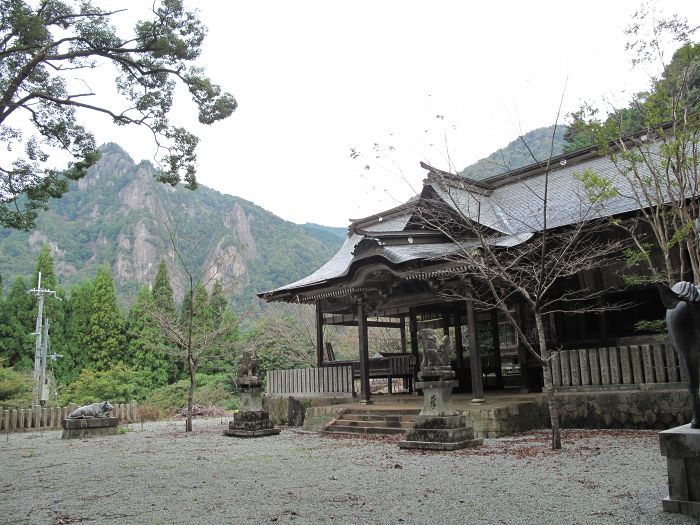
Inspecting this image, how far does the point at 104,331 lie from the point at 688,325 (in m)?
32.1

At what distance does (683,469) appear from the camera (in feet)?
15.1

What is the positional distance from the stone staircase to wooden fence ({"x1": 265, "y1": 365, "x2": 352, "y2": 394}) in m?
1.86

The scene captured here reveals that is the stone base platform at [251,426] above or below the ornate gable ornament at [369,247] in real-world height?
below

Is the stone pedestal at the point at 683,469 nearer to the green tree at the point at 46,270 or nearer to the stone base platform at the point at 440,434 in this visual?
the stone base platform at the point at 440,434

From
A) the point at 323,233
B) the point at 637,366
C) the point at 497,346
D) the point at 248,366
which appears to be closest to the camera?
the point at 637,366

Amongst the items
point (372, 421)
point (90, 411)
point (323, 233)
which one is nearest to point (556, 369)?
point (372, 421)

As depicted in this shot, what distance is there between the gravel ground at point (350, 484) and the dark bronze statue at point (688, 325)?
3.71 feet

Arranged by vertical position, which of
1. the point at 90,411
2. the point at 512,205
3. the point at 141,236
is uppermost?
the point at 141,236

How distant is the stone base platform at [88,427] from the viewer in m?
13.9

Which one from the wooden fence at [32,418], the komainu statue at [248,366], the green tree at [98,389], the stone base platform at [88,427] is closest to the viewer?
the komainu statue at [248,366]

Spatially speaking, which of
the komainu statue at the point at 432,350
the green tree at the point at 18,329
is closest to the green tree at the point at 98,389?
the green tree at the point at 18,329

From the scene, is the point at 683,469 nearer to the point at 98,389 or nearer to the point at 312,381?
the point at 312,381

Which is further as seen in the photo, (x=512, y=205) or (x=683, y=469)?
(x=512, y=205)

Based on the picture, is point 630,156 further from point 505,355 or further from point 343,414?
point 505,355
